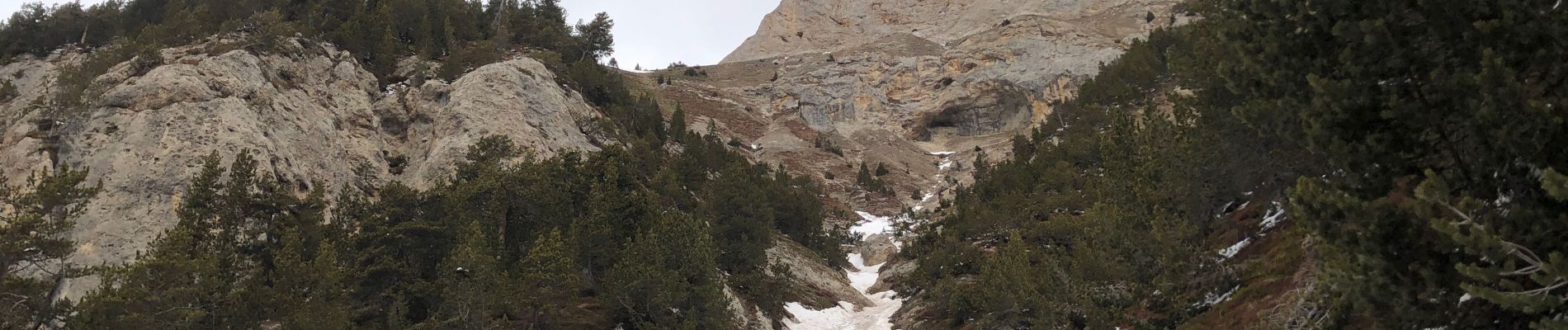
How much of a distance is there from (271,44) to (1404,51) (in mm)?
43121

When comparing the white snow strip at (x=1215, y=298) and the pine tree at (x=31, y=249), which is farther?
the pine tree at (x=31, y=249)

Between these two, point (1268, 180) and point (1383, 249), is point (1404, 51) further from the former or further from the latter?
point (1268, 180)

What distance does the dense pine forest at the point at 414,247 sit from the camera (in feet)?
63.0

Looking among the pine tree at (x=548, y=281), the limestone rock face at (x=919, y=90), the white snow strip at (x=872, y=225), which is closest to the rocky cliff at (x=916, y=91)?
the limestone rock face at (x=919, y=90)

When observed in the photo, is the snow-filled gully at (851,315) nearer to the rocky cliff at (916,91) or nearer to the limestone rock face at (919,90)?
the rocky cliff at (916,91)

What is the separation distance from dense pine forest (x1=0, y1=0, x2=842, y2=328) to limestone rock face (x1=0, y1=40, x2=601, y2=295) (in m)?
0.99

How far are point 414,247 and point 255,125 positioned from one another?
42.3 ft

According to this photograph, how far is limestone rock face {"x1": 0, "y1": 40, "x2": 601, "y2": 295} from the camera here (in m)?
28.9

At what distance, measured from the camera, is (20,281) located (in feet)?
58.8

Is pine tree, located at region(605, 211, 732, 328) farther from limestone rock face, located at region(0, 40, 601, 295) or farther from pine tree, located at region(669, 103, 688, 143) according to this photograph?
pine tree, located at region(669, 103, 688, 143)

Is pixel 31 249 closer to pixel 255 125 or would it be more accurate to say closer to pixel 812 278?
pixel 255 125

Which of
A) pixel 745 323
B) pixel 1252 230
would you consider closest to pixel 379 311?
pixel 745 323

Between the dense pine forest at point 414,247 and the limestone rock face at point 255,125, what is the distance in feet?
3.25

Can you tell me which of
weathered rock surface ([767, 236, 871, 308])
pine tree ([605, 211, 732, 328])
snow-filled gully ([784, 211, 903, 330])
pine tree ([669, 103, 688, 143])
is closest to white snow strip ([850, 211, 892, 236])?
pine tree ([669, 103, 688, 143])
